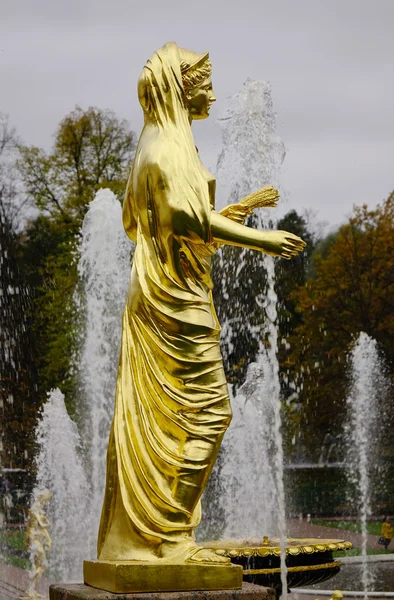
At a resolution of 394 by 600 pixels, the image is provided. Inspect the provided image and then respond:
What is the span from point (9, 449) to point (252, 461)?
420 inches

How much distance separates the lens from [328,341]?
3200 centimetres

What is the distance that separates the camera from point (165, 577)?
4605 mm

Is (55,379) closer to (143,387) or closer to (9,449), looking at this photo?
(9,449)

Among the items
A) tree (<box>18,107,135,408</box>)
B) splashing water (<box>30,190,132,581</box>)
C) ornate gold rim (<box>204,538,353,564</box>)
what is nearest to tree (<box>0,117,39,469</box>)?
tree (<box>18,107,135,408</box>)

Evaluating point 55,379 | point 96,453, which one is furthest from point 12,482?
point 96,453

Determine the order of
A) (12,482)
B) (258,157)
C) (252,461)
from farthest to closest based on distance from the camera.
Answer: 1. (12,482)
2. (258,157)
3. (252,461)

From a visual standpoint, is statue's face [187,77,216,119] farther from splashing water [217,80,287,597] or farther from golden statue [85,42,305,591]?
splashing water [217,80,287,597]

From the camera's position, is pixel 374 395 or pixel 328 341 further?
pixel 328 341

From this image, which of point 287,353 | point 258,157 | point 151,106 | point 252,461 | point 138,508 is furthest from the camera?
point 287,353

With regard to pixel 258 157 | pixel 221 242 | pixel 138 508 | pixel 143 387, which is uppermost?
pixel 258 157

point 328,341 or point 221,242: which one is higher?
point 328,341

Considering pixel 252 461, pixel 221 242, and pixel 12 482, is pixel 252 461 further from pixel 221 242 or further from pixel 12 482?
pixel 221 242

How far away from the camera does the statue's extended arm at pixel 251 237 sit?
5.06m

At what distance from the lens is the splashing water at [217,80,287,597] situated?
16.9m
